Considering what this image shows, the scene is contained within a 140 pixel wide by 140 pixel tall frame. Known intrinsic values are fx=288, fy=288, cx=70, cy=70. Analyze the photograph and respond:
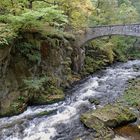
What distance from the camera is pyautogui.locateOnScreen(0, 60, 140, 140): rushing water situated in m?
12.9

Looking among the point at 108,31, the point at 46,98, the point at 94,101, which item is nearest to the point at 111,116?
the point at 94,101

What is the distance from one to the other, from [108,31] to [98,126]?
1456 cm

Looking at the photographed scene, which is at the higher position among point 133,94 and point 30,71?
point 30,71

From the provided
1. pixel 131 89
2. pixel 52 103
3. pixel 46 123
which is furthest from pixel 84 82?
pixel 46 123

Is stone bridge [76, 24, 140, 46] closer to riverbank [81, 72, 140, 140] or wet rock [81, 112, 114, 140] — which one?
riverbank [81, 72, 140, 140]

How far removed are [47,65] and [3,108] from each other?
16.2 ft

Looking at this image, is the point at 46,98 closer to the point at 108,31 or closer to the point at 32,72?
the point at 32,72

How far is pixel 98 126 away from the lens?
1329 cm

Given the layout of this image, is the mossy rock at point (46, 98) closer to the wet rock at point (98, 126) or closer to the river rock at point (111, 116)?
the river rock at point (111, 116)

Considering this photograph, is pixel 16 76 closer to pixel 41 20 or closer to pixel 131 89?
pixel 41 20

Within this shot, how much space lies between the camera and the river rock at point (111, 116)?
44.6 feet

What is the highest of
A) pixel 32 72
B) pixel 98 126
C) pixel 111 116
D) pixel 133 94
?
pixel 32 72

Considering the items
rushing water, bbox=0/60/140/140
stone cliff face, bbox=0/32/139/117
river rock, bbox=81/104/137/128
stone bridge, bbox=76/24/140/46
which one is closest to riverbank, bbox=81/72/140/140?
river rock, bbox=81/104/137/128

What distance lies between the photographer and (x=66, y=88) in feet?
68.1
